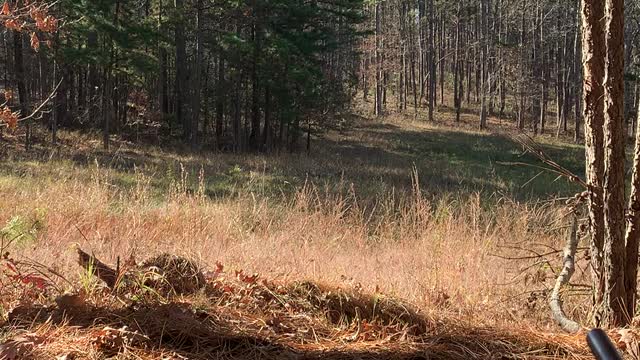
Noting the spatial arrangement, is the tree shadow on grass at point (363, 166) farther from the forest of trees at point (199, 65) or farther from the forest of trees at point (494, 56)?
the forest of trees at point (494, 56)

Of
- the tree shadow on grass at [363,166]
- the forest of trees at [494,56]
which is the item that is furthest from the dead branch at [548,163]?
the forest of trees at [494,56]

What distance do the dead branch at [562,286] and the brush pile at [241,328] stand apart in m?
0.32

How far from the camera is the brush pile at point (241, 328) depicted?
2309mm

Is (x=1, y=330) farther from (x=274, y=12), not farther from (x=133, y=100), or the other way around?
(x=133, y=100)

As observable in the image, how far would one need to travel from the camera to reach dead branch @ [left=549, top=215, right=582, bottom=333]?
293cm

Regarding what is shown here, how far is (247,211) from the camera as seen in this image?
716 cm

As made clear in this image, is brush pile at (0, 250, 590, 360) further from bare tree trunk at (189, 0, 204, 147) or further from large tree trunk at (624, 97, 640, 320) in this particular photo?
bare tree trunk at (189, 0, 204, 147)

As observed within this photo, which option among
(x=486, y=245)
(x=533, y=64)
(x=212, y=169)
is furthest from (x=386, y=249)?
(x=533, y=64)

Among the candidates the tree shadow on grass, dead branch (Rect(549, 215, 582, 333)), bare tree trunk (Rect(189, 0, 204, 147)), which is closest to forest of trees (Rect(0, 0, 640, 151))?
bare tree trunk (Rect(189, 0, 204, 147))

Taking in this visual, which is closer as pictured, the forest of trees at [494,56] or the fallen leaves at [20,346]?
the fallen leaves at [20,346]

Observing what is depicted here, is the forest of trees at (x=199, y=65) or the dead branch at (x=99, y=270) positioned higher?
the forest of trees at (x=199, y=65)

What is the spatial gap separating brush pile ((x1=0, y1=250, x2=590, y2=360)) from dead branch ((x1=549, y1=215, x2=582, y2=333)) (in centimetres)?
32

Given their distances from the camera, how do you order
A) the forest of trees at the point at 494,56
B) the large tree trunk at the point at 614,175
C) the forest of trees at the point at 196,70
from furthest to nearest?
1. the forest of trees at the point at 494,56
2. the forest of trees at the point at 196,70
3. the large tree trunk at the point at 614,175

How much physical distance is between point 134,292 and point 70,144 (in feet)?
65.3
